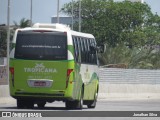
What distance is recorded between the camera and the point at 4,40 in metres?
108

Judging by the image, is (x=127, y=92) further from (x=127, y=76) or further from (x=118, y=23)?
(x=118, y=23)

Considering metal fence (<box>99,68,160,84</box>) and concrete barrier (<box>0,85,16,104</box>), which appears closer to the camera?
concrete barrier (<box>0,85,16,104</box>)

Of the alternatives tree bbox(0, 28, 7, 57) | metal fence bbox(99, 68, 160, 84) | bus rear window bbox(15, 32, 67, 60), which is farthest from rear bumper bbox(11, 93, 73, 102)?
tree bbox(0, 28, 7, 57)

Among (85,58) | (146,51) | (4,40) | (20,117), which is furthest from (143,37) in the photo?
(20,117)

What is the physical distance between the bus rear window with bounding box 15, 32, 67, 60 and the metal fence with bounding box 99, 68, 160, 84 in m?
22.1

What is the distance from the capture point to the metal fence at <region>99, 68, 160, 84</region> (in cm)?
4991

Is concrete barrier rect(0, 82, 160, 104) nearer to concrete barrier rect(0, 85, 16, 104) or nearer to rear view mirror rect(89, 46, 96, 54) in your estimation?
concrete barrier rect(0, 85, 16, 104)

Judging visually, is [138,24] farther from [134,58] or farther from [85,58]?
[85,58]

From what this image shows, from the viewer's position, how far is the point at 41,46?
2753 cm

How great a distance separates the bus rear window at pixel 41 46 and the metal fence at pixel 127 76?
22.1 m

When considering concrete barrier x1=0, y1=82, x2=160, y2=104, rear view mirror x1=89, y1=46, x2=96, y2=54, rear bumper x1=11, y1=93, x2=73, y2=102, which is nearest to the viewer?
rear bumper x1=11, y1=93, x2=73, y2=102

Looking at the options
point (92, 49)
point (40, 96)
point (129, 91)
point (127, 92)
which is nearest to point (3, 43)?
point (129, 91)

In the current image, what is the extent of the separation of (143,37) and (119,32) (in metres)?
4.37

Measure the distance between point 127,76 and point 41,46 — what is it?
2384 centimetres
